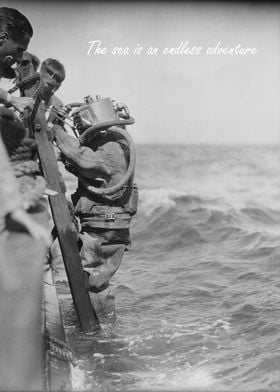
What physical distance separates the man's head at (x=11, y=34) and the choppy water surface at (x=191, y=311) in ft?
7.29

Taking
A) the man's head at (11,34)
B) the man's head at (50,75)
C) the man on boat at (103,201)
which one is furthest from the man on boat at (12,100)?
the man's head at (50,75)

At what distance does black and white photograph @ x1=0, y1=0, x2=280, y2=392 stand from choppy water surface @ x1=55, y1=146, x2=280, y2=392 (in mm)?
20

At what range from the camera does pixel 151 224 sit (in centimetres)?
1150

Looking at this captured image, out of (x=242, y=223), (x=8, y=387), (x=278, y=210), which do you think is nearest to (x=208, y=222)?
(x=242, y=223)

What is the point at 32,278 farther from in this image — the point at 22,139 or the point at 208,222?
the point at 208,222

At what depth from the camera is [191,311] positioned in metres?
5.92

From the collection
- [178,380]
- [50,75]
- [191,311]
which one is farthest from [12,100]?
[191,311]

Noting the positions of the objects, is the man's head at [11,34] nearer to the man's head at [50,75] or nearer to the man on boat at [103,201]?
the man on boat at [103,201]

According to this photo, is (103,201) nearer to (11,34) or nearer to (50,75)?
(50,75)

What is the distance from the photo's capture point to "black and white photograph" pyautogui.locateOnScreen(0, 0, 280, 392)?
3.30 metres

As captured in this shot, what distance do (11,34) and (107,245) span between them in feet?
6.67

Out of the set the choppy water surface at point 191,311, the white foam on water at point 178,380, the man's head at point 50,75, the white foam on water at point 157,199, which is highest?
the man's head at point 50,75

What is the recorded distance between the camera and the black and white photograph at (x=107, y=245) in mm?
3305

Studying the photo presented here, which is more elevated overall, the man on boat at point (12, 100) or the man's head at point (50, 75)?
the man on boat at point (12, 100)
